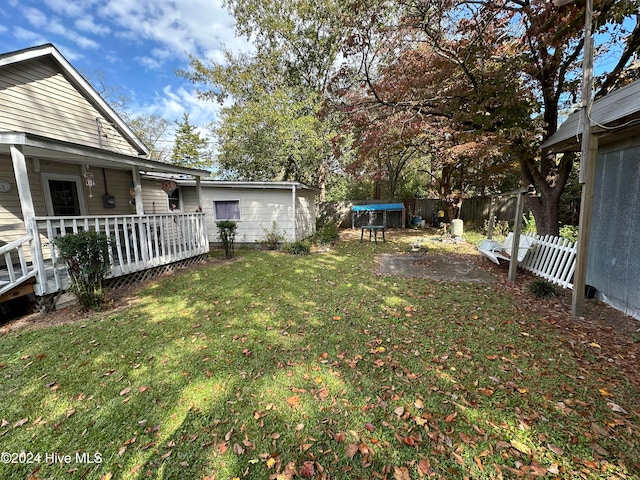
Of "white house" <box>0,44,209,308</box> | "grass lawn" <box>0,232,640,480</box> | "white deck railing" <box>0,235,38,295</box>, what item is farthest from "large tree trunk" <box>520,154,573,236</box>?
"white deck railing" <box>0,235,38,295</box>

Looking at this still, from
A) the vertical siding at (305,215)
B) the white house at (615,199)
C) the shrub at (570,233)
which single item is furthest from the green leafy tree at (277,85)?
the white house at (615,199)

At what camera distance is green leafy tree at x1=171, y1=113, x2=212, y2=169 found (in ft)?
73.7

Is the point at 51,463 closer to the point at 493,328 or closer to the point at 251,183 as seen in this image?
the point at 493,328

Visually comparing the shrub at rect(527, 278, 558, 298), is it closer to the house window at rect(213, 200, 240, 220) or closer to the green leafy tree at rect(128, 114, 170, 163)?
the house window at rect(213, 200, 240, 220)

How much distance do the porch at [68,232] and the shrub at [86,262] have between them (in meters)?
0.24

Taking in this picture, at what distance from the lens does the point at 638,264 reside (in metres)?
3.67

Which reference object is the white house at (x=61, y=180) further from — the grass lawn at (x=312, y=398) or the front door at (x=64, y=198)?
the grass lawn at (x=312, y=398)

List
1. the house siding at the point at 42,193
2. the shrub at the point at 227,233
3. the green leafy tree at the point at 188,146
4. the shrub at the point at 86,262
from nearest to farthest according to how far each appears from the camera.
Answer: the shrub at the point at 86,262 → the house siding at the point at 42,193 → the shrub at the point at 227,233 → the green leafy tree at the point at 188,146

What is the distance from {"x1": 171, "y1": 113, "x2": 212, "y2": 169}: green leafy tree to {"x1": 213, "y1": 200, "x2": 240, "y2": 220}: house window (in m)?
13.9

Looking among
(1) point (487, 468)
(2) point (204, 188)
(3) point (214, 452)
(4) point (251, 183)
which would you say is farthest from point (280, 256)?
(1) point (487, 468)

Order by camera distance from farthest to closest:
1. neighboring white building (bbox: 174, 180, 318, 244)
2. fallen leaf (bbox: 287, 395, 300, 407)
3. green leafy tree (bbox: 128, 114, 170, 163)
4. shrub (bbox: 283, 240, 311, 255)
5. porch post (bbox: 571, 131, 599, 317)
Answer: green leafy tree (bbox: 128, 114, 170, 163)
neighboring white building (bbox: 174, 180, 318, 244)
shrub (bbox: 283, 240, 311, 255)
porch post (bbox: 571, 131, 599, 317)
fallen leaf (bbox: 287, 395, 300, 407)

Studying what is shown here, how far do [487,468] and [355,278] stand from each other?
433 cm

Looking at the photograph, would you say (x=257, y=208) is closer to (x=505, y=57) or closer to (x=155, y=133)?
(x=505, y=57)

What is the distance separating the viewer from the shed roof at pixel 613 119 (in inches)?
119
